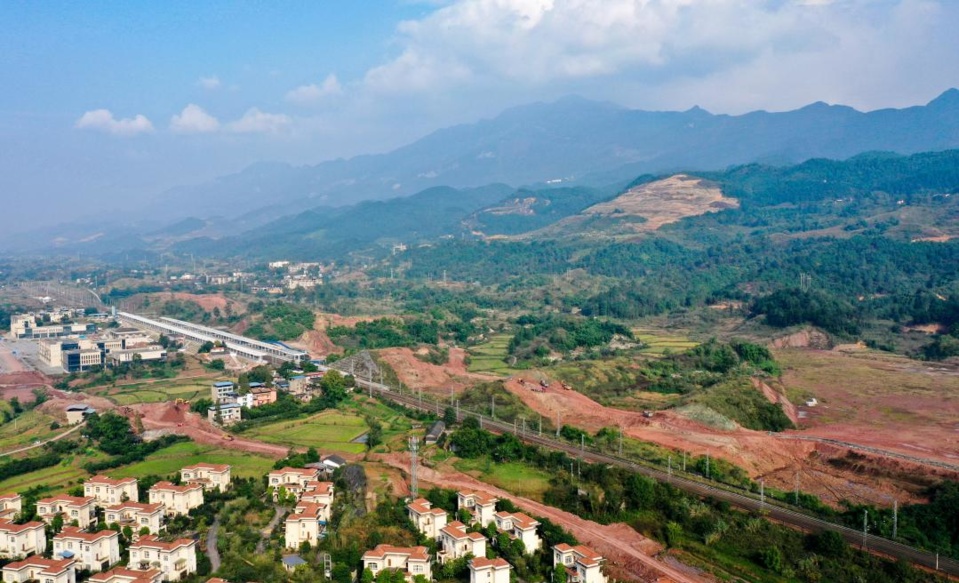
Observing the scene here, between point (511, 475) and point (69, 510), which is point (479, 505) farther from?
point (69, 510)

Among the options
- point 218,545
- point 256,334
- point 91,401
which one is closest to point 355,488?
point 218,545

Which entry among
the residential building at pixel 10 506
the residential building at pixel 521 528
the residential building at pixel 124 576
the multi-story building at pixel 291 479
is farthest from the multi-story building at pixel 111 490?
the residential building at pixel 521 528

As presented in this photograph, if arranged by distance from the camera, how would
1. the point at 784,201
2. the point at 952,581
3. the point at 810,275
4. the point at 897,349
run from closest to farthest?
the point at 952,581 < the point at 897,349 < the point at 810,275 < the point at 784,201

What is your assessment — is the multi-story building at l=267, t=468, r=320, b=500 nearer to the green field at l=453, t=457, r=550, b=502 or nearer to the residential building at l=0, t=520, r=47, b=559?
the green field at l=453, t=457, r=550, b=502

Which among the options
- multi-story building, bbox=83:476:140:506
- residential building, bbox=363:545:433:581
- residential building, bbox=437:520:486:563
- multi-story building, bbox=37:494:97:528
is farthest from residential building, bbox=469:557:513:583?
multi-story building, bbox=37:494:97:528

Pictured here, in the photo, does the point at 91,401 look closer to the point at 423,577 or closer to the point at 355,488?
the point at 355,488

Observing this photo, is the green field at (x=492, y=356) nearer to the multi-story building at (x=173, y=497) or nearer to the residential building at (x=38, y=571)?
the multi-story building at (x=173, y=497)
